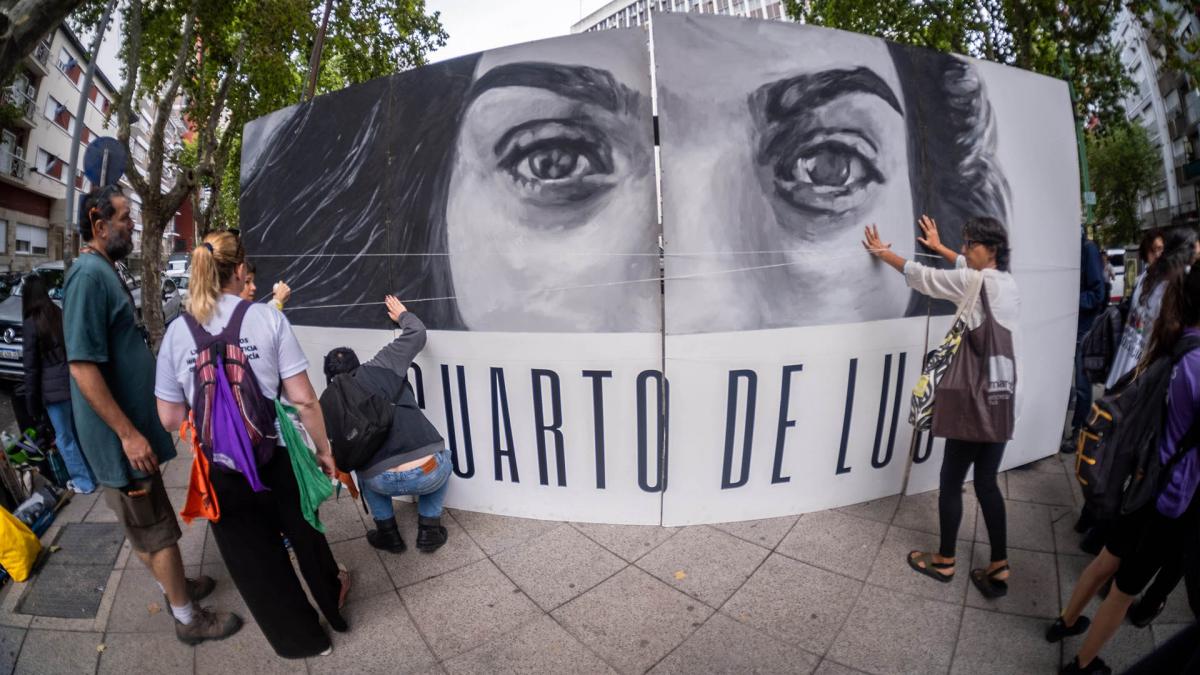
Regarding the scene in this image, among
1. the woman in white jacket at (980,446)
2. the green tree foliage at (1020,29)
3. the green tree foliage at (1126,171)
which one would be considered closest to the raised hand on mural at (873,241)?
the woman in white jacket at (980,446)

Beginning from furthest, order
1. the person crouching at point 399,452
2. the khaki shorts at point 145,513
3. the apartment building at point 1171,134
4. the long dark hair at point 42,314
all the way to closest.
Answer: the apartment building at point 1171,134
the long dark hair at point 42,314
the person crouching at point 399,452
the khaki shorts at point 145,513

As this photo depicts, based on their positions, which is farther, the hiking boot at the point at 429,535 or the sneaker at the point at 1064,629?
the hiking boot at the point at 429,535

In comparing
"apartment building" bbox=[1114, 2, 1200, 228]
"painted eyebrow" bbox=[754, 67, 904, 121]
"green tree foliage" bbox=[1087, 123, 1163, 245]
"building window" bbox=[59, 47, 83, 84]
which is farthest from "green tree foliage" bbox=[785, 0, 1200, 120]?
"building window" bbox=[59, 47, 83, 84]

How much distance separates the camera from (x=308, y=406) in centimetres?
232

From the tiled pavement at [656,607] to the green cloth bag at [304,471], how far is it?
0.74 metres

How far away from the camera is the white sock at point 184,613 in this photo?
265cm

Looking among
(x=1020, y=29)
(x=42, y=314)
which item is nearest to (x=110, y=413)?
(x=42, y=314)

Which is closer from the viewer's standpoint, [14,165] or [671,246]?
[671,246]

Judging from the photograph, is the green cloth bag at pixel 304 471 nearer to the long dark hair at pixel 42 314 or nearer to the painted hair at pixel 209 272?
the painted hair at pixel 209 272

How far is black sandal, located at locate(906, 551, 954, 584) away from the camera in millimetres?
2922

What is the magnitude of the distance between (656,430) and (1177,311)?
7.58 feet

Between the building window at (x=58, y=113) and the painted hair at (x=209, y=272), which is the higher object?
the building window at (x=58, y=113)

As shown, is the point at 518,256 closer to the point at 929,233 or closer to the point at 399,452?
the point at 399,452

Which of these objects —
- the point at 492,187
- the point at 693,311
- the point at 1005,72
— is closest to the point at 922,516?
the point at 693,311
